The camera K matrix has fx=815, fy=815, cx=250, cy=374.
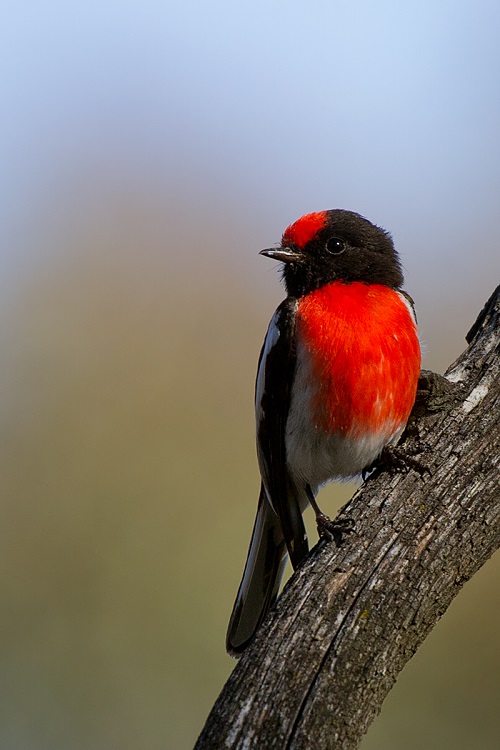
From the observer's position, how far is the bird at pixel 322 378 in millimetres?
4121

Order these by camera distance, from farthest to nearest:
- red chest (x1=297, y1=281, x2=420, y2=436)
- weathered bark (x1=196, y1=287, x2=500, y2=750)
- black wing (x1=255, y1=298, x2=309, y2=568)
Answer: black wing (x1=255, y1=298, x2=309, y2=568) → red chest (x1=297, y1=281, x2=420, y2=436) → weathered bark (x1=196, y1=287, x2=500, y2=750)

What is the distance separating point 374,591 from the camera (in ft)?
10.0

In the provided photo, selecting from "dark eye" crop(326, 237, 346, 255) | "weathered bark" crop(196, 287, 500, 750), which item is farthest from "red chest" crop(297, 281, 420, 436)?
"dark eye" crop(326, 237, 346, 255)

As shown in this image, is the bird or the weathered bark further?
the bird

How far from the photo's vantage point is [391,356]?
4.14 metres

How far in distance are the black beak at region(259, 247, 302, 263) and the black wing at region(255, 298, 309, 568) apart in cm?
27

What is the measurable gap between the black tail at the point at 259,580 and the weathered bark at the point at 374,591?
1216 mm

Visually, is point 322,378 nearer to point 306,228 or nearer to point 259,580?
point 306,228

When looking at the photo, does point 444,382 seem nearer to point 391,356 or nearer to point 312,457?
point 391,356

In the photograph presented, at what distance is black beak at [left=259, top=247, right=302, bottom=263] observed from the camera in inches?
186

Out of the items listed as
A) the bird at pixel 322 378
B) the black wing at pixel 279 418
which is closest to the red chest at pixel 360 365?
the bird at pixel 322 378

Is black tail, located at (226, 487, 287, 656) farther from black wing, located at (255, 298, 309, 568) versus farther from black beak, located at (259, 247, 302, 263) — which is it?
black beak, located at (259, 247, 302, 263)

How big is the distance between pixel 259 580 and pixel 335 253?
1.90m

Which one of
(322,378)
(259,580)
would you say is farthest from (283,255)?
(259,580)
